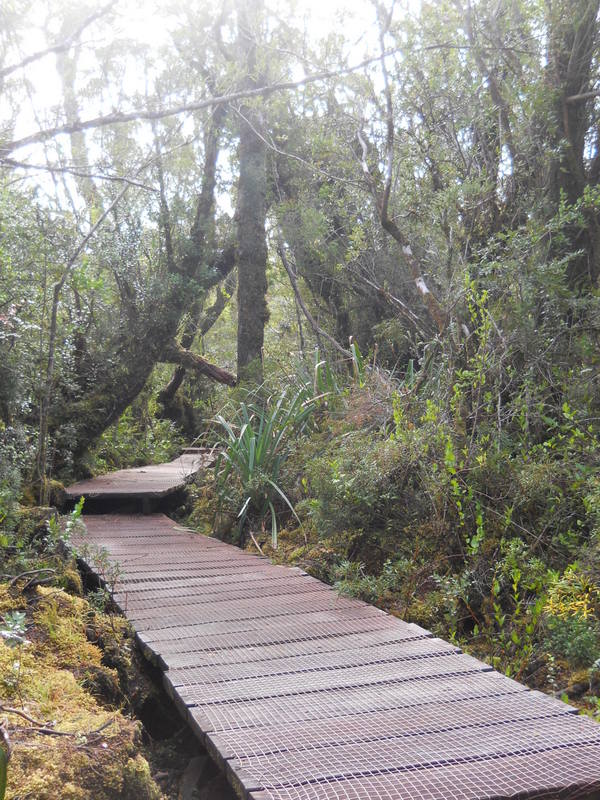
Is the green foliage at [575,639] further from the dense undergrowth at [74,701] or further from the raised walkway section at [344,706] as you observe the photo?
the dense undergrowth at [74,701]

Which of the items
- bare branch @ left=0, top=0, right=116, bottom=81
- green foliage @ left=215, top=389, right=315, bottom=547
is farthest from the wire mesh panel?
green foliage @ left=215, top=389, right=315, bottom=547

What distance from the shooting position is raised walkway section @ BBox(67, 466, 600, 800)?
206 cm

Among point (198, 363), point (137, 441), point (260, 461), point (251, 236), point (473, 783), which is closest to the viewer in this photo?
point (473, 783)

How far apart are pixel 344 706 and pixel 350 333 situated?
738cm

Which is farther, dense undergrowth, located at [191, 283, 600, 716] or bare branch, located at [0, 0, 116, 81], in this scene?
dense undergrowth, located at [191, 283, 600, 716]

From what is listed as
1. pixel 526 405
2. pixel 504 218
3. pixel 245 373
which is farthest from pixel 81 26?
pixel 245 373

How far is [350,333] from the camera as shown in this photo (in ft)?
31.9

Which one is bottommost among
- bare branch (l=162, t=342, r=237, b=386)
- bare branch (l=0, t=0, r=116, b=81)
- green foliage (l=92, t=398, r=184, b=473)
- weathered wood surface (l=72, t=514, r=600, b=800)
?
weathered wood surface (l=72, t=514, r=600, b=800)

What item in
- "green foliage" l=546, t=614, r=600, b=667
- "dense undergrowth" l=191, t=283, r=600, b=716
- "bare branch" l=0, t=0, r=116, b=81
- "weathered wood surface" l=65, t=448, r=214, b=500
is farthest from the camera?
"weathered wood surface" l=65, t=448, r=214, b=500

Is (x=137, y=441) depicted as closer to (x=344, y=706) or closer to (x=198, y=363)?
(x=198, y=363)

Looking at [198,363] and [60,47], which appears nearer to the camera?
[60,47]

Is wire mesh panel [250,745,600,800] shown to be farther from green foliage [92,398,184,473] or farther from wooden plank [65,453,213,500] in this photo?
green foliage [92,398,184,473]

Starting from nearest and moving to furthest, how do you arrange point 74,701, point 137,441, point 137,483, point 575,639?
point 74,701
point 575,639
point 137,483
point 137,441

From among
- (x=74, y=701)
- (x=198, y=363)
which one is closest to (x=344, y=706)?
(x=74, y=701)
